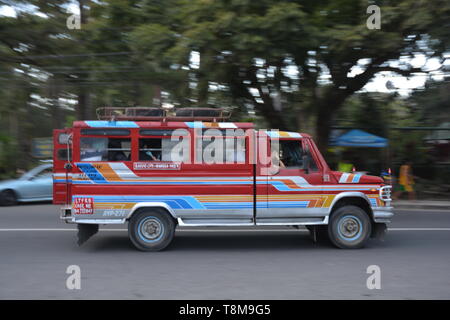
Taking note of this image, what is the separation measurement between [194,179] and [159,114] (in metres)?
1.38

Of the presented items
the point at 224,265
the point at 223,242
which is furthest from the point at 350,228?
the point at 224,265

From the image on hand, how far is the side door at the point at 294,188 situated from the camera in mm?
8594

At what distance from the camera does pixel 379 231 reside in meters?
8.98

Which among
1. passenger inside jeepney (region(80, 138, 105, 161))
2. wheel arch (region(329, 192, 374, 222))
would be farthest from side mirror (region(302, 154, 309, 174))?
passenger inside jeepney (region(80, 138, 105, 161))

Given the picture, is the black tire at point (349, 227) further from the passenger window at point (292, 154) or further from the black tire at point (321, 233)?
the passenger window at point (292, 154)

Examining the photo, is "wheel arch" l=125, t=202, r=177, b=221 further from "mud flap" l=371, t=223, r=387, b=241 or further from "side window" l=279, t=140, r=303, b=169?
"mud flap" l=371, t=223, r=387, b=241

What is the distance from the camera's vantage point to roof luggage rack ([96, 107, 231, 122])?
8633 mm

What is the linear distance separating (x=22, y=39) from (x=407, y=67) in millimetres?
14260

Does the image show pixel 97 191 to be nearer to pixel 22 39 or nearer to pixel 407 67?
pixel 407 67

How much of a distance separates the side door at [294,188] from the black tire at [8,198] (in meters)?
10.7

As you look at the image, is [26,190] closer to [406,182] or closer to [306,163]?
[306,163]

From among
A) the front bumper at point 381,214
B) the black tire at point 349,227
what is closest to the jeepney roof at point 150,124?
the black tire at point 349,227

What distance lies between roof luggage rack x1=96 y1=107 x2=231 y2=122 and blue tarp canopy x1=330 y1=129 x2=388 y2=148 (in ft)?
32.0
